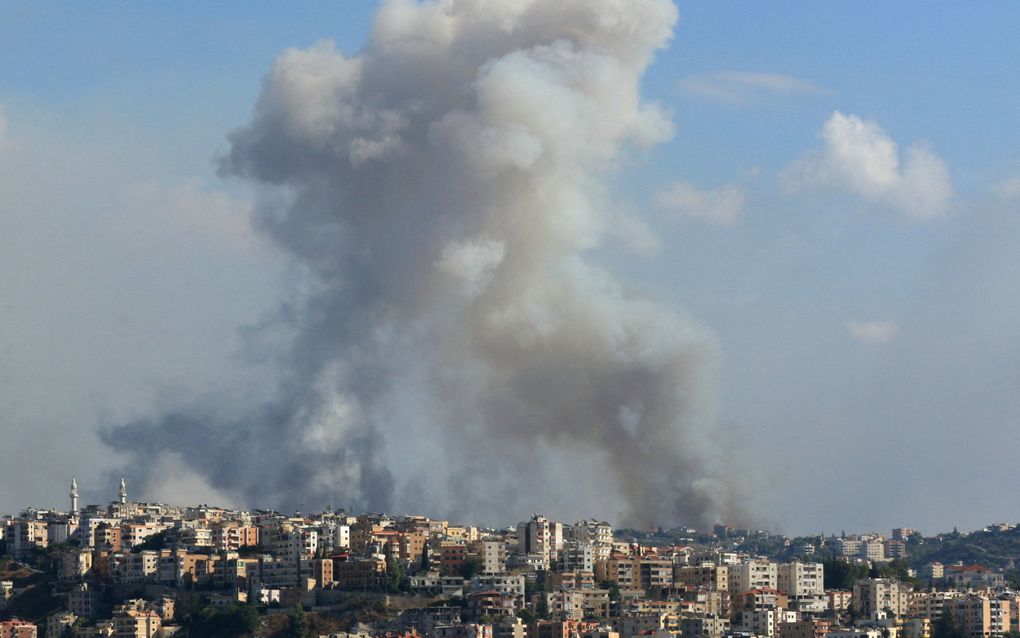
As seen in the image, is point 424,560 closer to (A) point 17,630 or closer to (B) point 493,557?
(B) point 493,557

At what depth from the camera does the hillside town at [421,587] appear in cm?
6619

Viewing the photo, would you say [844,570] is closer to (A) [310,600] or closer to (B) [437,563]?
(B) [437,563]

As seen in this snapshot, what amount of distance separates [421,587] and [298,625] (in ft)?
18.8

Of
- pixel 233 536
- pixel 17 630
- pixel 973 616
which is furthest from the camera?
pixel 233 536

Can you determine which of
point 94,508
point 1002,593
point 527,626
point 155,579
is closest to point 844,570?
point 1002,593

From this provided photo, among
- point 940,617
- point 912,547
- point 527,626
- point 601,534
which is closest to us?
point 527,626

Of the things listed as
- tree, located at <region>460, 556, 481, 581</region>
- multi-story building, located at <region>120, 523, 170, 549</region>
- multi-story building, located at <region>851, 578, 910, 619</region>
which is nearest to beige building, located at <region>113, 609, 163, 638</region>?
tree, located at <region>460, 556, 481, 581</region>

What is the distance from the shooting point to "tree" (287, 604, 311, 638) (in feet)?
213

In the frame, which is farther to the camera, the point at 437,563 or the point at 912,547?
the point at 912,547

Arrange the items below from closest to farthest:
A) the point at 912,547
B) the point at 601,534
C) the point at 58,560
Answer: the point at 58,560, the point at 601,534, the point at 912,547

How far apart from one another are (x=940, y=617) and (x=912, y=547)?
54.3 m

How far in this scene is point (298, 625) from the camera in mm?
65250

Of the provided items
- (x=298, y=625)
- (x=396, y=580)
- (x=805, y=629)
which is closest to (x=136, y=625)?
(x=298, y=625)

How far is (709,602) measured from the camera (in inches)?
2800
